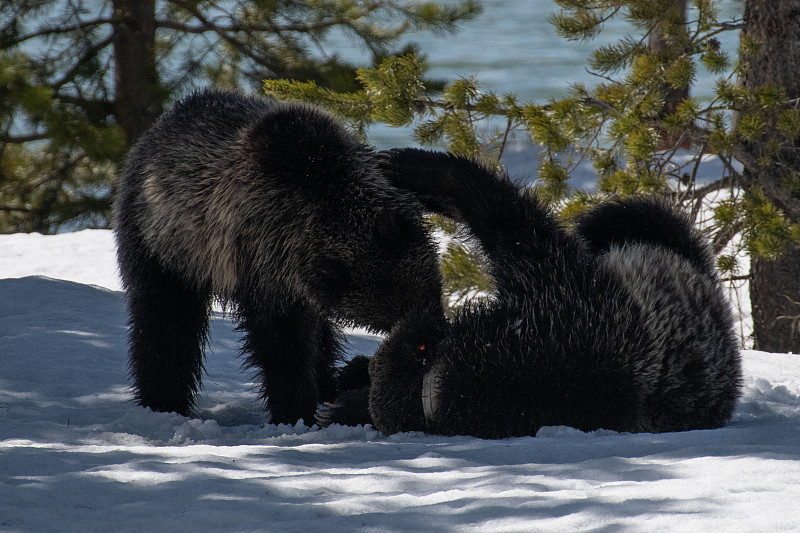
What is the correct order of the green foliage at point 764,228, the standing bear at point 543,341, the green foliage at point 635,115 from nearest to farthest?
1. the standing bear at point 543,341
2. the green foliage at point 764,228
3. the green foliage at point 635,115

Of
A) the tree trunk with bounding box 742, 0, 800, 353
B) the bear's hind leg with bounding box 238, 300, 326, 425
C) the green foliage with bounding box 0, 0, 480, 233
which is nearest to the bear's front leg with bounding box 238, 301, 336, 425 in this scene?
the bear's hind leg with bounding box 238, 300, 326, 425

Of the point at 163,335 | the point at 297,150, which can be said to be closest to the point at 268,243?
the point at 297,150

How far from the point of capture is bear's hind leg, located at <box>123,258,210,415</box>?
422 cm

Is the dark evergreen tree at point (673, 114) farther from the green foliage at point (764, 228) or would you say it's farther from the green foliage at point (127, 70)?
the green foliage at point (127, 70)

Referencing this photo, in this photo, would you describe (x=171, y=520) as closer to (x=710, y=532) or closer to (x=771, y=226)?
(x=710, y=532)

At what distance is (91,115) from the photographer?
39.1ft

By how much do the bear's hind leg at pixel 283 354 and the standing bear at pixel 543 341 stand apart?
17cm

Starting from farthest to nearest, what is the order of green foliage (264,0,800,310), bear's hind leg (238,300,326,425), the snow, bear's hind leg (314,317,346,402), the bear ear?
green foliage (264,0,800,310) < bear's hind leg (314,317,346,402) < bear's hind leg (238,300,326,425) < the bear ear < the snow

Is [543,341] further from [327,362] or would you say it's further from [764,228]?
[764,228]

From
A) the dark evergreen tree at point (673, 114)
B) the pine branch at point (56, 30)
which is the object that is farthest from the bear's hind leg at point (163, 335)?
the pine branch at point (56, 30)

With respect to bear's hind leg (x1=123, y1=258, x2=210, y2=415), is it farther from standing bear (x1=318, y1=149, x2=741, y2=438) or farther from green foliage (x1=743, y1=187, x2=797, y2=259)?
green foliage (x1=743, y1=187, x2=797, y2=259)

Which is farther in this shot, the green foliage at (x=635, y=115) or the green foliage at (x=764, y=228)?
the green foliage at (x=635, y=115)

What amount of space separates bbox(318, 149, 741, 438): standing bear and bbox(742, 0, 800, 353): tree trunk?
301 cm

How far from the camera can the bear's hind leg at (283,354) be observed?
3941mm
